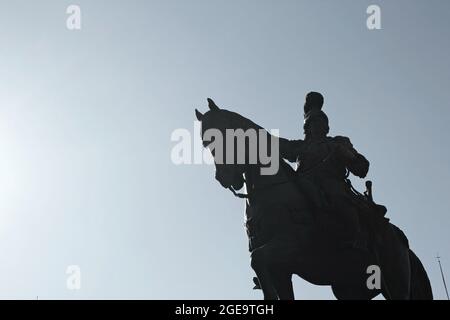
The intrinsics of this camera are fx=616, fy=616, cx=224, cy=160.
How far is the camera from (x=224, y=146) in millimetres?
8906

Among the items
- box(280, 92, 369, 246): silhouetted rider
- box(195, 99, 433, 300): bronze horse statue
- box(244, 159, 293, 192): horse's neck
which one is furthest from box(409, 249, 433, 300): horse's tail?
box(244, 159, 293, 192): horse's neck

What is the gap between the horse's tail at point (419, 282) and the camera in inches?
392

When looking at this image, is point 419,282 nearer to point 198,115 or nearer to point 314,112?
point 314,112

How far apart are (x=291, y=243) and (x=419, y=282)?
3.09 meters

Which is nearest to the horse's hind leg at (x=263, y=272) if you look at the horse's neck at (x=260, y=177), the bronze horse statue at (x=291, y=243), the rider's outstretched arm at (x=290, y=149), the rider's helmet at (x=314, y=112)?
the bronze horse statue at (x=291, y=243)

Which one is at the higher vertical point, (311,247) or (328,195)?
(328,195)

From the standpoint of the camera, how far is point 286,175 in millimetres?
9000

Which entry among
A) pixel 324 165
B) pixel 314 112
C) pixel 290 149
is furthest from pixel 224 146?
pixel 314 112

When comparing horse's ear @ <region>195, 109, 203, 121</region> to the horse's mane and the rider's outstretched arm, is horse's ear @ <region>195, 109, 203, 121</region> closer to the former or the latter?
the horse's mane
